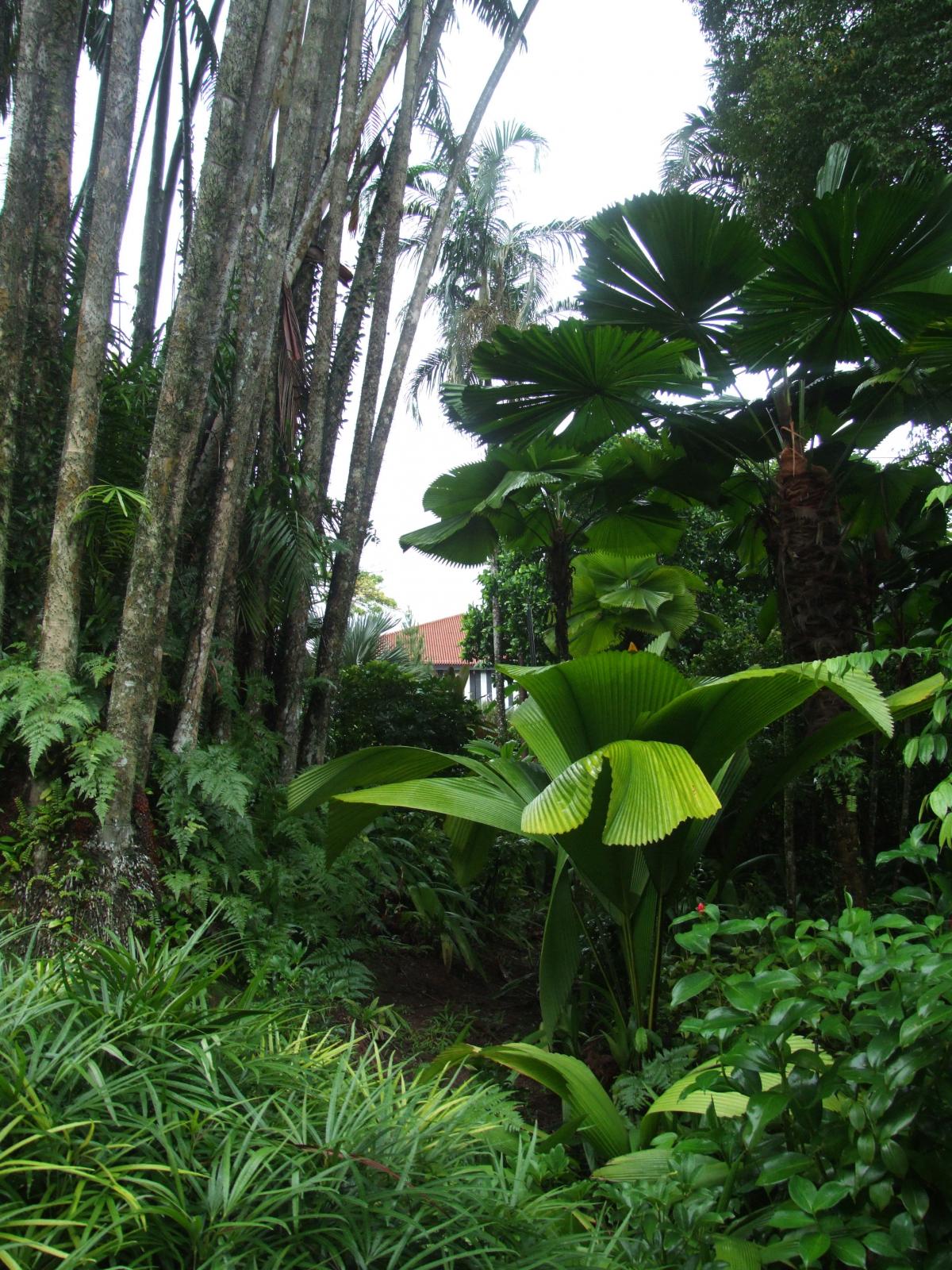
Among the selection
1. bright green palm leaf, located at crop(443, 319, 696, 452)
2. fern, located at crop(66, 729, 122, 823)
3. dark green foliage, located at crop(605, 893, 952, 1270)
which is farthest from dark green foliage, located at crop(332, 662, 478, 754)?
dark green foliage, located at crop(605, 893, 952, 1270)

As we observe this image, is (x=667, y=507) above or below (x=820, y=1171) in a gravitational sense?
above

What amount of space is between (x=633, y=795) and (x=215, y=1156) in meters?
1.60

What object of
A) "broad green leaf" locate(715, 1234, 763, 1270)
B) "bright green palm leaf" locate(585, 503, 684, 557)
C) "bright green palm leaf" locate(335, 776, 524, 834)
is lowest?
"broad green leaf" locate(715, 1234, 763, 1270)

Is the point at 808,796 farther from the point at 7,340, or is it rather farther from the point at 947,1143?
the point at 7,340

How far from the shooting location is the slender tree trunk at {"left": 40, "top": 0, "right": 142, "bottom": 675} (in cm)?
399

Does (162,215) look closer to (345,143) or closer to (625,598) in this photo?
(345,143)

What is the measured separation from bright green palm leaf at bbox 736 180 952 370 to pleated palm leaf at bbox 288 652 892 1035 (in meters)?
2.14

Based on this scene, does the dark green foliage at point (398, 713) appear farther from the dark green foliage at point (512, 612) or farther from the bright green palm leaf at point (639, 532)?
the dark green foliage at point (512, 612)

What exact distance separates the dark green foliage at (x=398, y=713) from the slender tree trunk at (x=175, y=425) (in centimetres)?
340

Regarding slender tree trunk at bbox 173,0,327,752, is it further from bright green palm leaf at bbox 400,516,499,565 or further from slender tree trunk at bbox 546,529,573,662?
slender tree trunk at bbox 546,529,573,662

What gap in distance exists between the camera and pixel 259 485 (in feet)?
18.0

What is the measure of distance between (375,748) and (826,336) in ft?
10.5

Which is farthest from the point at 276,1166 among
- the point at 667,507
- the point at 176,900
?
the point at 667,507

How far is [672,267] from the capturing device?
188 inches
